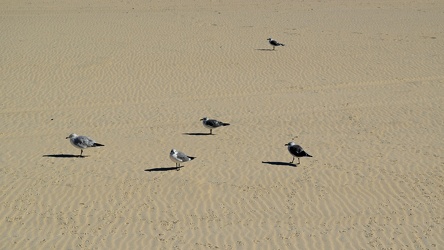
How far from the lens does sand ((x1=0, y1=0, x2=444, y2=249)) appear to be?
1127cm

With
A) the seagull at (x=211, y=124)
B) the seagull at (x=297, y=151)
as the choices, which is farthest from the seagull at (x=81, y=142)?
the seagull at (x=297, y=151)

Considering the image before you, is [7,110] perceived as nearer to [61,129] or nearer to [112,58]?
[61,129]

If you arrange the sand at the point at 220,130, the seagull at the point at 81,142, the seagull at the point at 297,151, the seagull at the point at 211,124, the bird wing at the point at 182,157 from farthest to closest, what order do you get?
the seagull at the point at 211,124 → the seagull at the point at 81,142 → the seagull at the point at 297,151 → the bird wing at the point at 182,157 → the sand at the point at 220,130

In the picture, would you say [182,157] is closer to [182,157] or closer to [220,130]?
[182,157]

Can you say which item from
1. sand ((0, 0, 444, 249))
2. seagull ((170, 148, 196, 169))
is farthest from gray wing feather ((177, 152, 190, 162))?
sand ((0, 0, 444, 249))

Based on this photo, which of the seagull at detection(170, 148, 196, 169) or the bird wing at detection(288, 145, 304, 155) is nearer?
the seagull at detection(170, 148, 196, 169)

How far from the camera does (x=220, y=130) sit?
17.1m

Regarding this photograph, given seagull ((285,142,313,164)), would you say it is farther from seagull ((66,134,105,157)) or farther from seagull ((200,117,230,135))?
seagull ((66,134,105,157))

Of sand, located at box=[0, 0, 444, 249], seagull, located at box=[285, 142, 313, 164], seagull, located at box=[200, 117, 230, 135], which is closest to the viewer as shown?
sand, located at box=[0, 0, 444, 249]

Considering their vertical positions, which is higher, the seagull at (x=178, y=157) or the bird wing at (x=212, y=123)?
the seagull at (x=178, y=157)

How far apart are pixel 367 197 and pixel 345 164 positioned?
1943mm

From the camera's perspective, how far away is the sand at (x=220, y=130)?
11266 mm

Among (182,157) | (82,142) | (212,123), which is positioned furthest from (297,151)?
(82,142)

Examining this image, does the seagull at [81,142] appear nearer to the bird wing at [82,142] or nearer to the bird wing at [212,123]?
the bird wing at [82,142]
